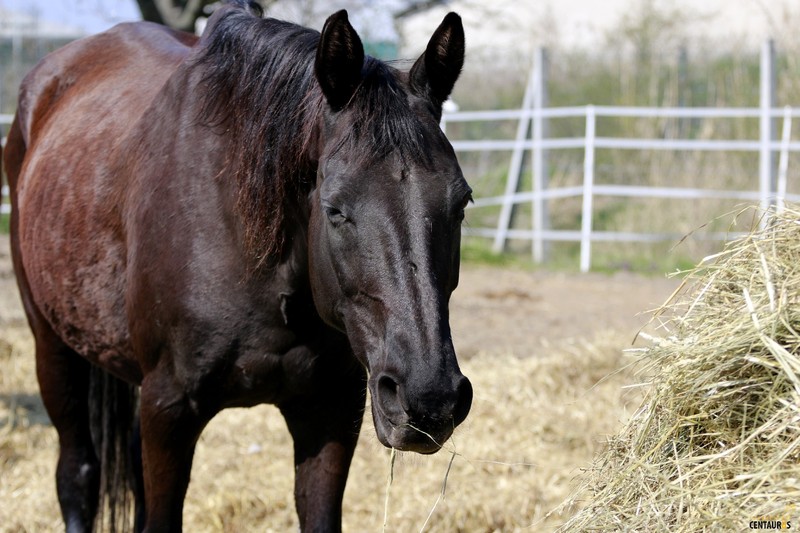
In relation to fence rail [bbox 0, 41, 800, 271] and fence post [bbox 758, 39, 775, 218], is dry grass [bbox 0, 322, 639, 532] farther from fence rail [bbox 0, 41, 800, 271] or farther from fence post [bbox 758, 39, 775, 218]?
fence post [bbox 758, 39, 775, 218]

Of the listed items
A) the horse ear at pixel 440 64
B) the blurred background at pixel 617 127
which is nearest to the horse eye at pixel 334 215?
the horse ear at pixel 440 64

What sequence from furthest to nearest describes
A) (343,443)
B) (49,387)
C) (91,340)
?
(49,387) < (91,340) < (343,443)

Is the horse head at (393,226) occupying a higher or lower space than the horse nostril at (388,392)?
higher

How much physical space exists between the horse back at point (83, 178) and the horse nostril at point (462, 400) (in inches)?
55.0

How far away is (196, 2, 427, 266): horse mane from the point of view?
2.18 m

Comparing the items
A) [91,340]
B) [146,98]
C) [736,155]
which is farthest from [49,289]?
[736,155]

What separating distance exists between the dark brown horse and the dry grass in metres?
0.50

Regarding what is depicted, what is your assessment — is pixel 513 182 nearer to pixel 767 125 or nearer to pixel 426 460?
pixel 767 125

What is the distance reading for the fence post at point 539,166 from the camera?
1040 cm

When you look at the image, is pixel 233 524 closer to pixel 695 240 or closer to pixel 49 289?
pixel 49 289

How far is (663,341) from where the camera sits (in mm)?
2184

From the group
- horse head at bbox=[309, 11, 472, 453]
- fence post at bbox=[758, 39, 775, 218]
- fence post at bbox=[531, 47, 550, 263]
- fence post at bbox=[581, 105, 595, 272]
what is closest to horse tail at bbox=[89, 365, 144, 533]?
horse head at bbox=[309, 11, 472, 453]

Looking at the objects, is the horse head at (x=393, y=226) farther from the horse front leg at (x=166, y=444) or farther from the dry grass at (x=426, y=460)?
the dry grass at (x=426, y=460)

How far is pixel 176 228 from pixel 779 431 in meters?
1.65
